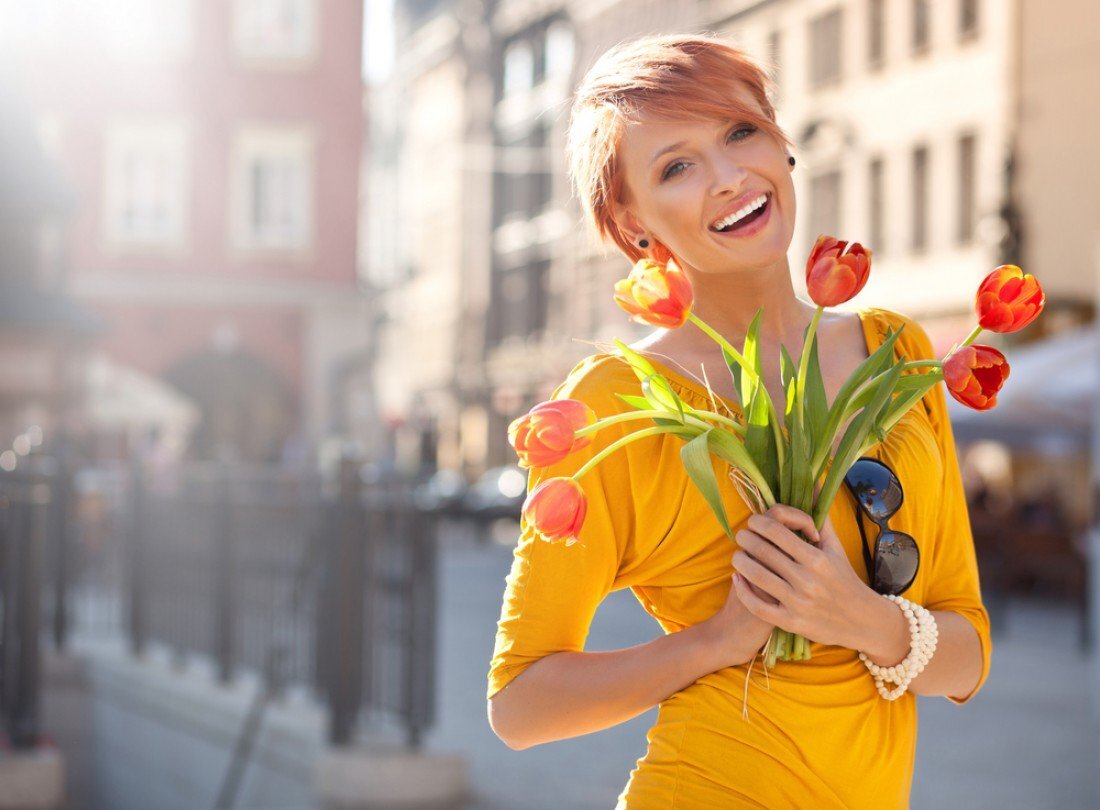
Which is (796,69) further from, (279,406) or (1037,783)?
(1037,783)

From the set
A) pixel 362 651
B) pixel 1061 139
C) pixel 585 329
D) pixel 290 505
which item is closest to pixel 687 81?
pixel 362 651

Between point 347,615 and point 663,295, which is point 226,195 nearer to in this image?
point 347,615

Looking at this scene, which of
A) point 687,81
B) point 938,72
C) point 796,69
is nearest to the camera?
point 687,81

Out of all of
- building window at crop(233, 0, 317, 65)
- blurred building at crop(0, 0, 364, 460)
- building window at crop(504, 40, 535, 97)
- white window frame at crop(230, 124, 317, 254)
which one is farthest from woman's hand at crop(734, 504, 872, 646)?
building window at crop(504, 40, 535, 97)

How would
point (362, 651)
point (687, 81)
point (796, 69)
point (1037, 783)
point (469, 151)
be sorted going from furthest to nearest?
point (469, 151) < point (796, 69) < point (1037, 783) < point (362, 651) < point (687, 81)

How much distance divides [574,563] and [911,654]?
0.42m

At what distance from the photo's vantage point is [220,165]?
1267 inches

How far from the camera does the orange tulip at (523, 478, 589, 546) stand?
220cm

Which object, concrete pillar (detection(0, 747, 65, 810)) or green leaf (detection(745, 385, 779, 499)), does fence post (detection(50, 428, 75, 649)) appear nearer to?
concrete pillar (detection(0, 747, 65, 810))

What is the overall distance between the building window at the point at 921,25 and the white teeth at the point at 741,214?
2972 cm

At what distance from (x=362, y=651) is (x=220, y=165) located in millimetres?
25281

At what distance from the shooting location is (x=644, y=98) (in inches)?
95.0

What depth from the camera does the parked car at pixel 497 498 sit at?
35.8m

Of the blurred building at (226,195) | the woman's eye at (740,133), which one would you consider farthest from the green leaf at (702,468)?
the blurred building at (226,195)
